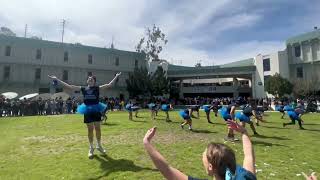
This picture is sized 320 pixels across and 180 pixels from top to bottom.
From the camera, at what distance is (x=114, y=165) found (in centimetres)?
770

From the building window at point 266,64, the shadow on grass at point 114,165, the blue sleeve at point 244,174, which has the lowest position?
the shadow on grass at point 114,165

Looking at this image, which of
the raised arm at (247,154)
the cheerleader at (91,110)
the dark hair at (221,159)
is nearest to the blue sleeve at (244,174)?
the dark hair at (221,159)

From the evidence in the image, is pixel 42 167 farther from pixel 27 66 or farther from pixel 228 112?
pixel 27 66

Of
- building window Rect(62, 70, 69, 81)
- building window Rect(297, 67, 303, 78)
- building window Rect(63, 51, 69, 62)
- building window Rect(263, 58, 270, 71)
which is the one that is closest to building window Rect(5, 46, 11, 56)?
building window Rect(63, 51, 69, 62)

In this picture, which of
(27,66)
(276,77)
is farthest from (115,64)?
(276,77)

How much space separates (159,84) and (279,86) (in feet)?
67.3

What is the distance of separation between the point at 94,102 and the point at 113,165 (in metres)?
2.00

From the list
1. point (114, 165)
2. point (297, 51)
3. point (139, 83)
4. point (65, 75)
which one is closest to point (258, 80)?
point (297, 51)

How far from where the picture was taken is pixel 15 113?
30641 mm

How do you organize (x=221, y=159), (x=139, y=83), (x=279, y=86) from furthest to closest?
(x=139, y=83)
(x=279, y=86)
(x=221, y=159)

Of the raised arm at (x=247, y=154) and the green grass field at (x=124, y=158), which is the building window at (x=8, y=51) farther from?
the raised arm at (x=247, y=154)

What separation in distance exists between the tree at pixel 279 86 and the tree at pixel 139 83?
20.7 metres

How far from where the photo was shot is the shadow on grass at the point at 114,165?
7.25m

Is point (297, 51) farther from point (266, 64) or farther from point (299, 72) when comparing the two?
point (266, 64)
